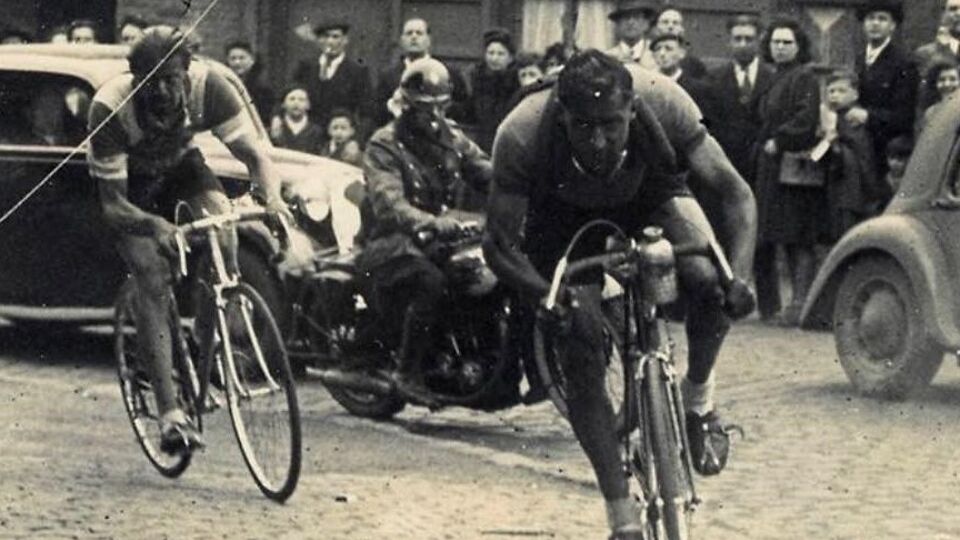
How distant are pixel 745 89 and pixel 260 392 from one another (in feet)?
27.7

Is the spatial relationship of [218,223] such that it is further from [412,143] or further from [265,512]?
[412,143]

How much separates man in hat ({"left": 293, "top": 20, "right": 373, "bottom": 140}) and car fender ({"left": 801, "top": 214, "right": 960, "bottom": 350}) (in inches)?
234

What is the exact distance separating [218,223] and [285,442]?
34.0 inches

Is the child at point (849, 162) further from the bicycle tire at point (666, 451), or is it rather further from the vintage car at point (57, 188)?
the bicycle tire at point (666, 451)

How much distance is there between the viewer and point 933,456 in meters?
12.1

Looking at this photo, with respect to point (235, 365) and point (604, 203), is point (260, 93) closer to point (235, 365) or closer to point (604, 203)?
point (235, 365)

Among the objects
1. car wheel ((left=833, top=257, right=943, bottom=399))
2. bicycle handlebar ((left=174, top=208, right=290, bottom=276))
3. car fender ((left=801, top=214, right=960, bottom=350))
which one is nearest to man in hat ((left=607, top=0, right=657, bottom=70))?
car fender ((left=801, top=214, right=960, bottom=350))

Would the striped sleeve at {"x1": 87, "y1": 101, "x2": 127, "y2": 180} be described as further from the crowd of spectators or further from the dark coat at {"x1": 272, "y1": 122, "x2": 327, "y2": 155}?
the dark coat at {"x1": 272, "y1": 122, "x2": 327, "y2": 155}

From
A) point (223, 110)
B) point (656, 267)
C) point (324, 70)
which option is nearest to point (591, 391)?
point (656, 267)

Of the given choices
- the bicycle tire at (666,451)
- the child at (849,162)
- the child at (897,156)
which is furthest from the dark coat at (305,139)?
the bicycle tire at (666,451)

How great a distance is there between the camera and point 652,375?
28.1 ft

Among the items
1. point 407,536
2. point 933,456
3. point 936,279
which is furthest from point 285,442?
point 936,279

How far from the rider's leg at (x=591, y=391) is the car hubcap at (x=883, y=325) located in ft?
17.7

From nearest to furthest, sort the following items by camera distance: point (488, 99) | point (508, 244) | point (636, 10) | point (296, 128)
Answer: point (508, 244), point (296, 128), point (636, 10), point (488, 99)
